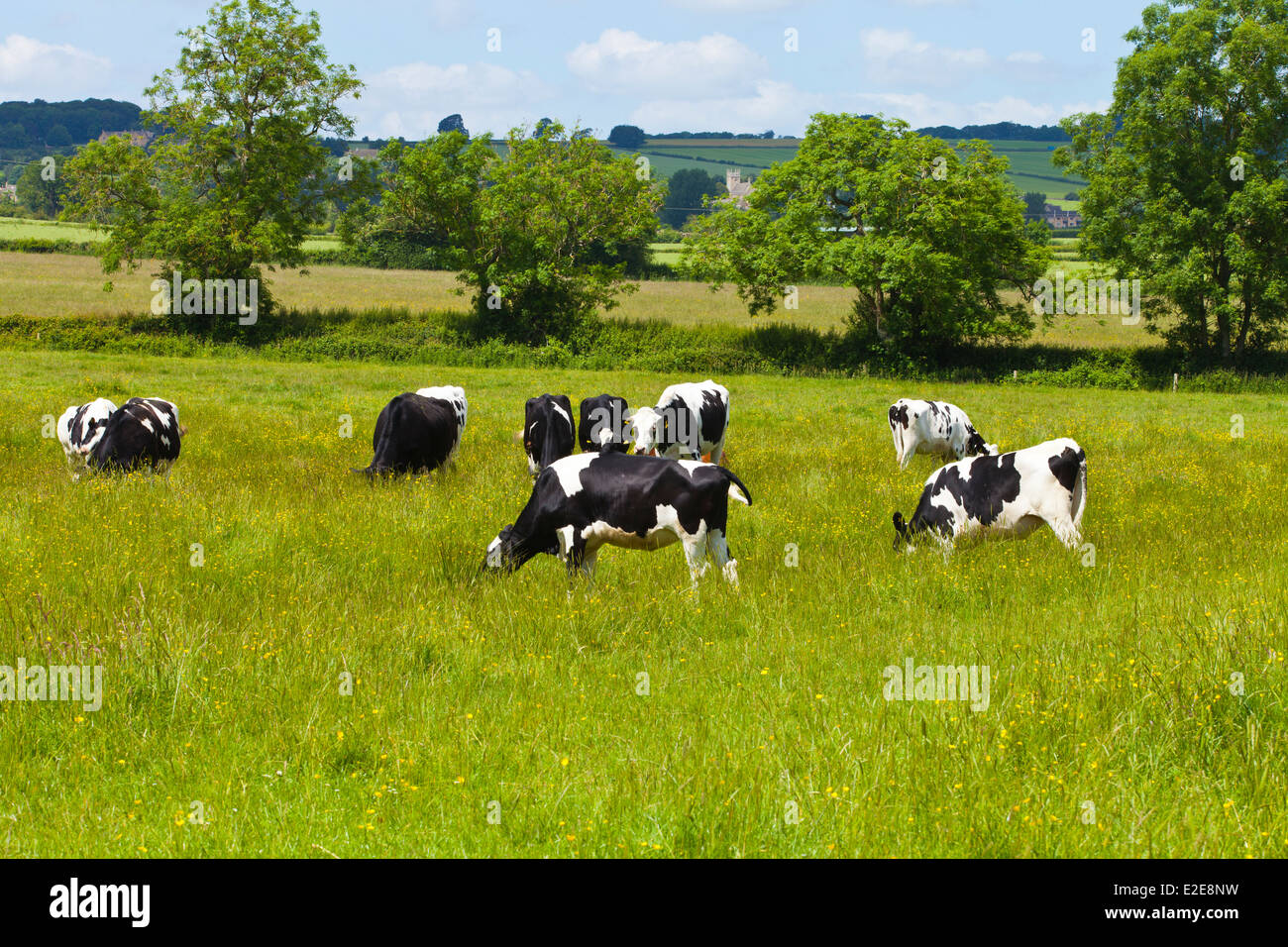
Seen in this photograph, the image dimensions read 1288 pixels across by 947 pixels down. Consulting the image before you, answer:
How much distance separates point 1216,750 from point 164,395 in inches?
977

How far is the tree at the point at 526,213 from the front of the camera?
46.6m

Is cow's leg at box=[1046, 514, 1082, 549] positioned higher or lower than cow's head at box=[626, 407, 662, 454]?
lower

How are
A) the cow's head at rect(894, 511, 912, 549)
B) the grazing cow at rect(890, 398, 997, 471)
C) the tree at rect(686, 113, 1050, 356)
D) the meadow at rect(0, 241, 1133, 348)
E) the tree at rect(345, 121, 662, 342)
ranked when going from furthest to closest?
the meadow at rect(0, 241, 1133, 348), the tree at rect(345, 121, 662, 342), the tree at rect(686, 113, 1050, 356), the grazing cow at rect(890, 398, 997, 471), the cow's head at rect(894, 511, 912, 549)

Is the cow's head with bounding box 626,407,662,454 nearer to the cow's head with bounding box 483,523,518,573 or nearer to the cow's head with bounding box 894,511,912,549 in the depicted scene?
the cow's head with bounding box 894,511,912,549

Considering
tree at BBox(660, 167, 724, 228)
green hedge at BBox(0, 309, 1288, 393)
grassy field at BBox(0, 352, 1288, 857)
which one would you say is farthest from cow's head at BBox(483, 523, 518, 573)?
tree at BBox(660, 167, 724, 228)

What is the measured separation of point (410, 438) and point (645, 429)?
340cm

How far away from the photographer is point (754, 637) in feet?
23.6

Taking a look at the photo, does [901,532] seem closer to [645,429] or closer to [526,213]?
[645,429]

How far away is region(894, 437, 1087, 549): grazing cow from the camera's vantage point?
978 cm

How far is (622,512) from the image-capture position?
28.0ft

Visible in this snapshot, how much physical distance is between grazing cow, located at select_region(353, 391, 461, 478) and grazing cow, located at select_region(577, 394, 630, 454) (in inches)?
83.7

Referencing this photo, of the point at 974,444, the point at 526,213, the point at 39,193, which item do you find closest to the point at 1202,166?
the point at 526,213

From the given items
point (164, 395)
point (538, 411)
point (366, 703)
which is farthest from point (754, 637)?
point (164, 395)
